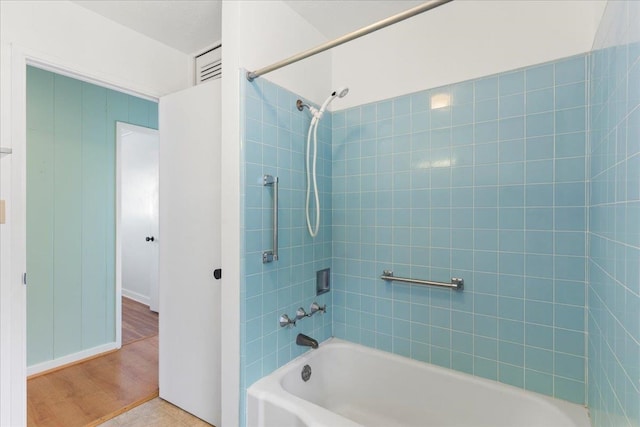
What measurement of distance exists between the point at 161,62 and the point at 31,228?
1.72m

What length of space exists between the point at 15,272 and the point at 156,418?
45.7 inches

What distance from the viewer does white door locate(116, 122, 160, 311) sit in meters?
4.23

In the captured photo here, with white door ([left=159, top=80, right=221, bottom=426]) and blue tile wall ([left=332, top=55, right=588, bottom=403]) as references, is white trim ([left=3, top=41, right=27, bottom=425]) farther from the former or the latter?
blue tile wall ([left=332, top=55, right=588, bottom=403])

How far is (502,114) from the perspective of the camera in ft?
5.26

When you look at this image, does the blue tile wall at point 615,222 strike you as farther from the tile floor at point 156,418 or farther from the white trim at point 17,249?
the white trim at point 17,249

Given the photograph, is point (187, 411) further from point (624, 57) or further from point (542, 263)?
point (624, 57)

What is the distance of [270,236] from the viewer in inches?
68.2

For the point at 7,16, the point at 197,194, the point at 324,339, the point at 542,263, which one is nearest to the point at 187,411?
the point at 324,339

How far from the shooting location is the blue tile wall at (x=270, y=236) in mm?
1604

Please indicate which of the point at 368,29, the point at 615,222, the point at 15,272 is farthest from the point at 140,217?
the point at 615,222

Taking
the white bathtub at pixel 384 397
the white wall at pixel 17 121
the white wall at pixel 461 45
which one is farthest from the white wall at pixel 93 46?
the white bathtub at pixel 384 397

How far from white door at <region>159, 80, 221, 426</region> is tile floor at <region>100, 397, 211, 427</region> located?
Answer: 0.04m

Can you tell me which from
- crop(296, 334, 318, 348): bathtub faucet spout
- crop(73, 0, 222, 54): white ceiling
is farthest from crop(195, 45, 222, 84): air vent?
crop(296, 334, 318, 348): bathtub faucet spout

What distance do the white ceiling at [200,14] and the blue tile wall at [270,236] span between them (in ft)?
1.77
